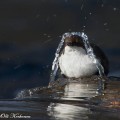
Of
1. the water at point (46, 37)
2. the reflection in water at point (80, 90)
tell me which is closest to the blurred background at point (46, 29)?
the water at point (46, 37)

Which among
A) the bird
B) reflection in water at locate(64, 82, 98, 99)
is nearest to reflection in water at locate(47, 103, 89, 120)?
reflection in water at locate(64, 82, 98, 99)

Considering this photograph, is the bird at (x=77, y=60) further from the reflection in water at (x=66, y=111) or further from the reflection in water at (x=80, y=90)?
the reflection in water at (x=66, y=111)

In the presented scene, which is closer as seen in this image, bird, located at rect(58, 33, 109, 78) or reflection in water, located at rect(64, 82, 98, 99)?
reflection in water, located at rect(64, 82, 98, 99)

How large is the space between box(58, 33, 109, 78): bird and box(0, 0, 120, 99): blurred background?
2.31 meters

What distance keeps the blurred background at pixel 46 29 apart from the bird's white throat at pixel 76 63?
2.37m

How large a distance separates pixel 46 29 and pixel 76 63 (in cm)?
500

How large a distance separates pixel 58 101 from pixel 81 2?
31.3 ft

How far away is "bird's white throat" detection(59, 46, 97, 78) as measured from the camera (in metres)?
11.1

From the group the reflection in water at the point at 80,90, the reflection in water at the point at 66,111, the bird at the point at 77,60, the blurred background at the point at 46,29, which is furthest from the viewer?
the blurred background at the point at 46,29

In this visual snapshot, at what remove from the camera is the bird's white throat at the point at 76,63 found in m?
11.1

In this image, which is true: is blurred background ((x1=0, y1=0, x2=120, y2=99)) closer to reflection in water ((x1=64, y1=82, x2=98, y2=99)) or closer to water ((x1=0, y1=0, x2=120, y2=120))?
water ((x1=0, y1=0, x2=120, y2=120))

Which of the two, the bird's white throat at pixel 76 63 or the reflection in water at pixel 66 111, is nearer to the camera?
the reflection in water at pixel 66 111

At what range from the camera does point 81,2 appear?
16906 millimetres

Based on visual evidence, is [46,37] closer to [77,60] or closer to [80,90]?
[77,60]
